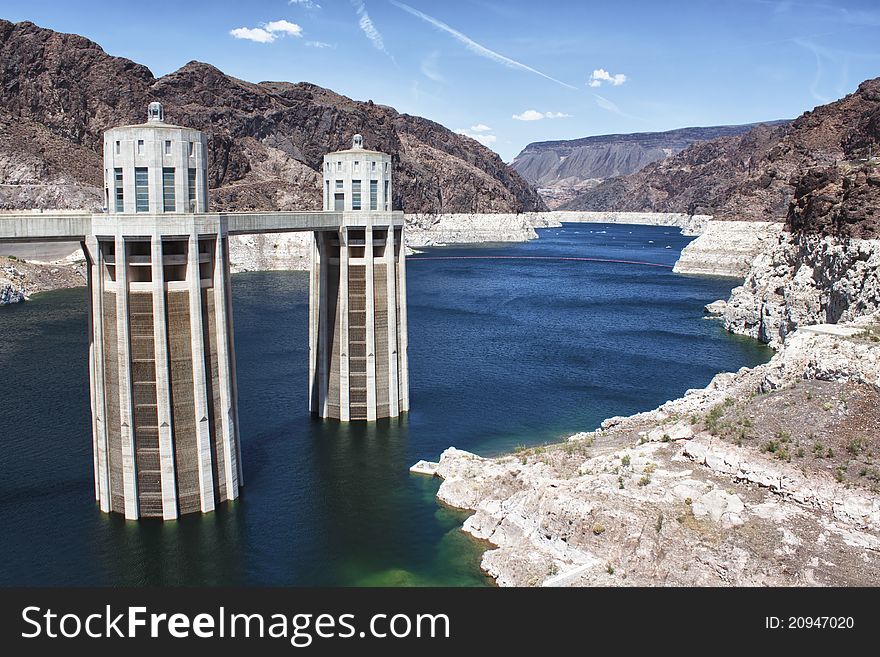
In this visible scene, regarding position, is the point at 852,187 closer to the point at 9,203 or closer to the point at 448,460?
the point at 448,460

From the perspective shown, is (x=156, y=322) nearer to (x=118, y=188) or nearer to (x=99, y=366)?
(x=99, y=366)

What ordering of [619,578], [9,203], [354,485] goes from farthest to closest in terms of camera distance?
[9,203] → [354,485] → [619,578]

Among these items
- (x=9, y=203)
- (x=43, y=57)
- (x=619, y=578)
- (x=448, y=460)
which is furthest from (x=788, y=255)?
(x=43, y=57)

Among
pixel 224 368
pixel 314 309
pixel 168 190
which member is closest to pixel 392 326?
pixel 314 309

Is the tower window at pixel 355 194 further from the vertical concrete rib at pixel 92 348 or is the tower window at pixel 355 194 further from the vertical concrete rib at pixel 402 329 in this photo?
the vertical concrete rib at pixel 92 348

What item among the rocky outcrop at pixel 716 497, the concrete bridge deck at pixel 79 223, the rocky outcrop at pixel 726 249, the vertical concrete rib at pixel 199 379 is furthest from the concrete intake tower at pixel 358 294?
the rocky outcrop at pixel 726 249
